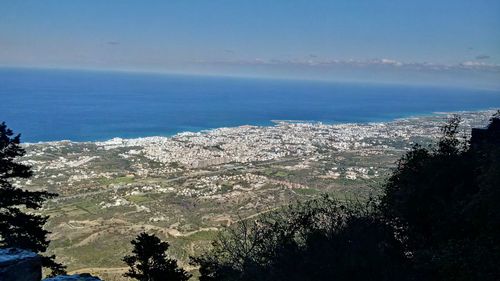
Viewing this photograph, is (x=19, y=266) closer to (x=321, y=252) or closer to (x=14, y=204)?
(x=14, y=204)

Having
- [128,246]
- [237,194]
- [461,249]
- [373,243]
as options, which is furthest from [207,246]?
[461,249]

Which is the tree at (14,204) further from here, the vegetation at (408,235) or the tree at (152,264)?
the vegetation at (408,235)

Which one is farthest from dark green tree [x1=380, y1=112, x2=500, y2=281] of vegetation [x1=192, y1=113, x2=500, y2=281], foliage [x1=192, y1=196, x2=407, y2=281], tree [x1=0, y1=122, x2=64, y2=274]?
tree [x1=0, y1=122, x2=64, y2=274]

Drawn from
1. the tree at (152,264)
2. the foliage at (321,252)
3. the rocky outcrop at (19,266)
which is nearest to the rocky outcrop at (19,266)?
the rocky outcrop at (19,266)

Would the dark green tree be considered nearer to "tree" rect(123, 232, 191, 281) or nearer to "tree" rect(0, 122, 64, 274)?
"tree" rect(123, 232, 191, 281)

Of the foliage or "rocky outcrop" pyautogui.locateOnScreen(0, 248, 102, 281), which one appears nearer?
"rocky outcrop" pyautogui.locateOnScreen(0, 248, 102, 281)

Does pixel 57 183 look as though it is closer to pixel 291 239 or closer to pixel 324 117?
pixel 291 239
